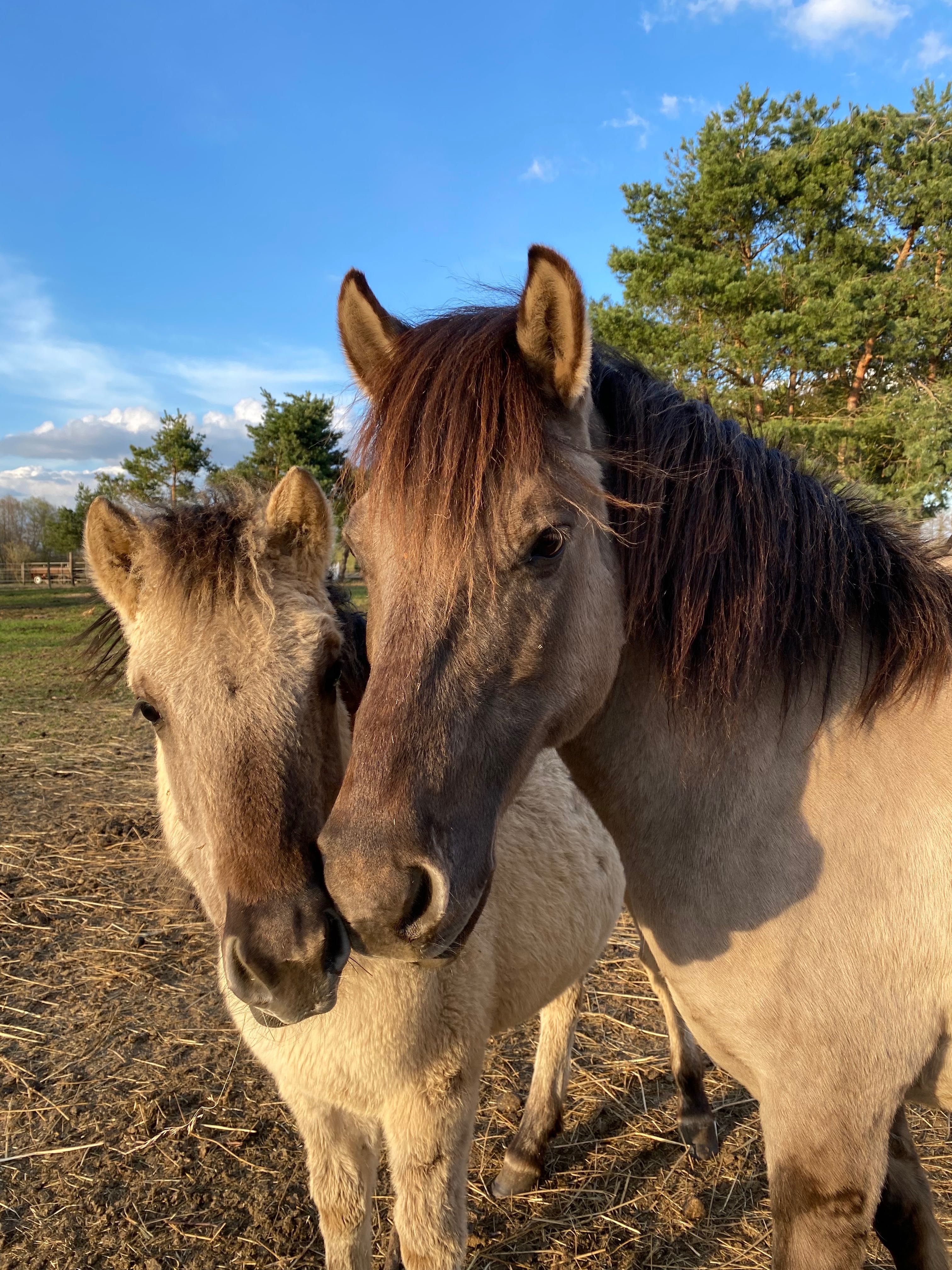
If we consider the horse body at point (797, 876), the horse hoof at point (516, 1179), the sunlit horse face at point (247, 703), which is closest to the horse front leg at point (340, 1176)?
the sunlit horse face at point (247, 703)

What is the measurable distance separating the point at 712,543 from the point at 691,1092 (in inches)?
116

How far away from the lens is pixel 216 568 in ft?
6.21

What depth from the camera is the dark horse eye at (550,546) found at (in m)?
1.44

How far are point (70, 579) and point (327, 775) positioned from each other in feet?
148

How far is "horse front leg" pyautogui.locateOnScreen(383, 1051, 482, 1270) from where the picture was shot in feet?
6.69

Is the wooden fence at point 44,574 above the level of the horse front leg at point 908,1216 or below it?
above

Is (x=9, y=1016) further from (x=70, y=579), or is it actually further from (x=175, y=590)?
(x=70, y=579)

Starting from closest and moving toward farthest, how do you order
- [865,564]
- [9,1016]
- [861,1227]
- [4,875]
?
[861,1227], [865,564], [9,1016], [4,875]

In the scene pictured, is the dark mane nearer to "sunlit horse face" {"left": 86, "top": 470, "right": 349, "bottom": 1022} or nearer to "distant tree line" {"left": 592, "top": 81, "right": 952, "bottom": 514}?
"sunlit horse face" {"left": 86, "top": 470, "right": 349, "bottom": 1022}

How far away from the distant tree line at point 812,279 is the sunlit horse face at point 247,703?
16.0m

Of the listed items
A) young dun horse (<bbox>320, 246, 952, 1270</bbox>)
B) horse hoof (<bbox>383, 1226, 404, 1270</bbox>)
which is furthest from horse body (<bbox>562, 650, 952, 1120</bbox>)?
horse hoof (<bbox>383, 1226, 404, 1270</bbox>)

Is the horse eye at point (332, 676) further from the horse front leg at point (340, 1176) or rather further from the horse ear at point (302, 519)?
the horse front leg at point (340, 1176)

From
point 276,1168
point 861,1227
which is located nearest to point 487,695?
point 861,1227

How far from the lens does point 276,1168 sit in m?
3.03
